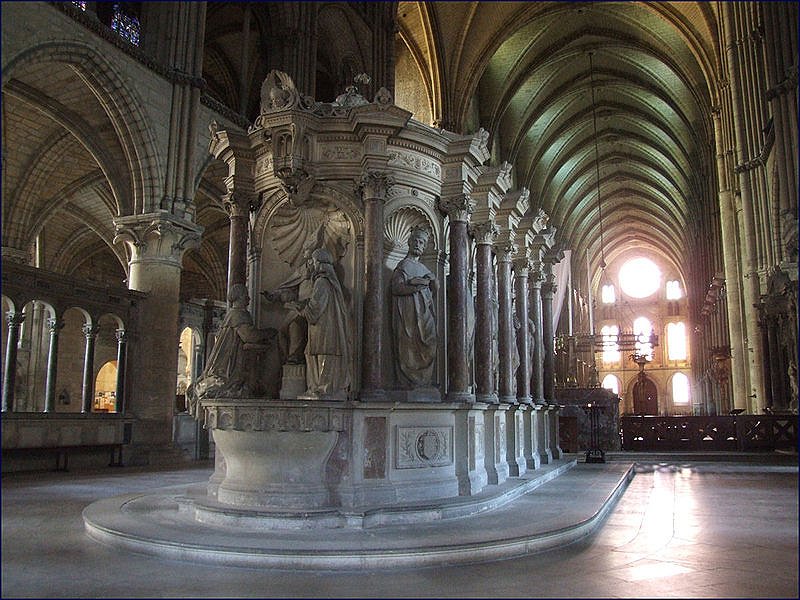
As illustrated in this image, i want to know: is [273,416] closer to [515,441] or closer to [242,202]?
[242,202]

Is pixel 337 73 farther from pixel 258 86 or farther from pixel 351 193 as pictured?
pixel 351 193

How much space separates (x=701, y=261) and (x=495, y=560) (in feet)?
106

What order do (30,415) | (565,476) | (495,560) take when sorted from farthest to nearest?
1. (30,415)
2. (565,476)
3. (495,560)

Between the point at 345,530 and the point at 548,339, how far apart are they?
7.88 metres

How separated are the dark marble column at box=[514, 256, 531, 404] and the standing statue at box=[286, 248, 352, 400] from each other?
4555 millimetres

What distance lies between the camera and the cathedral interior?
6.79 m

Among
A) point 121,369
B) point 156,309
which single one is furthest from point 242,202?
point 121,369

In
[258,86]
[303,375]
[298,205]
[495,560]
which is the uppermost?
[258,86]

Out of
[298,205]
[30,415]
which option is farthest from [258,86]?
[298,205]

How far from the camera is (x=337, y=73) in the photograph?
20906 mm

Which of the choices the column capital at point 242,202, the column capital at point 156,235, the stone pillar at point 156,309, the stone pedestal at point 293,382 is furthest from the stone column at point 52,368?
the stone pedestal at point 293,382

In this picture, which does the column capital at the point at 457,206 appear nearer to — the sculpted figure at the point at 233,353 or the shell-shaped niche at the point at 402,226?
the shell-shaped niche at the point at 402,226

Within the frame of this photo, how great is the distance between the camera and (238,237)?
7723mm

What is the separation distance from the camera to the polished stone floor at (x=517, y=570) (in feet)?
12.8
